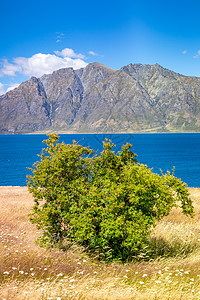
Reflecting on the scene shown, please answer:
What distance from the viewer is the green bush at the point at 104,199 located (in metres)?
10.8

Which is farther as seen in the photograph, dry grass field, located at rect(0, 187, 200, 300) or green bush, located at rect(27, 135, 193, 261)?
green bush, located at rect(27, 135, 193, 261)

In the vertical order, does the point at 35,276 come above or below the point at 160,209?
below

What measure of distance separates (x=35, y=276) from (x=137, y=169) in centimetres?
602

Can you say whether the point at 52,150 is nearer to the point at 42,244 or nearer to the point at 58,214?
the point at 58,214

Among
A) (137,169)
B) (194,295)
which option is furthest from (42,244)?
(194,295)

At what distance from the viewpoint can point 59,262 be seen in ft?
31.8

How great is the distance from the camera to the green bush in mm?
10828

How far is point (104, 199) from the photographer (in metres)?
11.8

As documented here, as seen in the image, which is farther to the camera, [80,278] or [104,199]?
[104,199]

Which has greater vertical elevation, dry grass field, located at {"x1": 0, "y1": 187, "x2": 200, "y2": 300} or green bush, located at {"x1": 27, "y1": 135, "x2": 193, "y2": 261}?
green bush, located at {"x1": 27, "y1": 135, "x2": 193, "y2": 261}

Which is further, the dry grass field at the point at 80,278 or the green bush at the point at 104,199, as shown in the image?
the green bush at the point at 104,199

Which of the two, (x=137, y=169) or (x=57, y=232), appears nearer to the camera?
(x=137, y=169)

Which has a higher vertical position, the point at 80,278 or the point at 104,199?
the point at 104,199

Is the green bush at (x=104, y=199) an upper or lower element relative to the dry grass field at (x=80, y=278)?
upper
